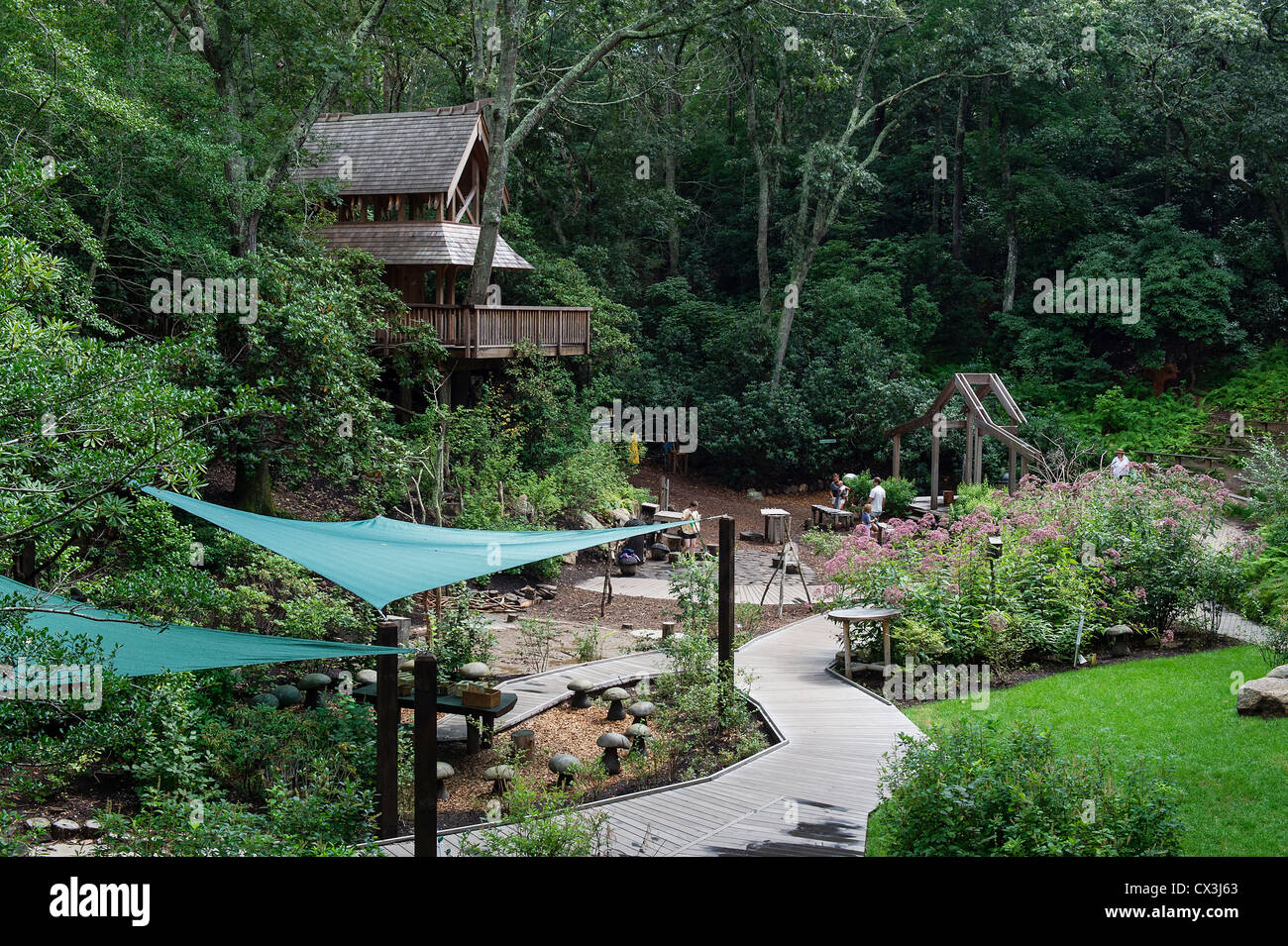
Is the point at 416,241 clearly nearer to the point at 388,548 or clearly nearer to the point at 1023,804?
the point at 388,548

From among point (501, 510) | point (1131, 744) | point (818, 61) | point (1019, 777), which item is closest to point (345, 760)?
point (1019, 777)

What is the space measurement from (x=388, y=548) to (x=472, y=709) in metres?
1.83

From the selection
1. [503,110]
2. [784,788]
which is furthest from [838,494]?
[784,788]

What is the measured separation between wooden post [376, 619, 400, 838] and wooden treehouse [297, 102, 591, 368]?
13.9m

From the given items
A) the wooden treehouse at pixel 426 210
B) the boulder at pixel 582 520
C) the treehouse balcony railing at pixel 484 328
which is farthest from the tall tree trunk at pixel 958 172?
the boulder at pixel 582 520

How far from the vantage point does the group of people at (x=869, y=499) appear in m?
21.4

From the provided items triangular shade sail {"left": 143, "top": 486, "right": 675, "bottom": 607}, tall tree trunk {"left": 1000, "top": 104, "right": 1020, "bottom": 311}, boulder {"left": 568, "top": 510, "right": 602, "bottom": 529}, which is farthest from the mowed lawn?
tall tree trunk {"left": 1000, "top": 104, "right": 1020, "bottom": 311}

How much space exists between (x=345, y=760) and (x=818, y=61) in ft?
63.1

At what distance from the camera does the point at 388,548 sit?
9172mm

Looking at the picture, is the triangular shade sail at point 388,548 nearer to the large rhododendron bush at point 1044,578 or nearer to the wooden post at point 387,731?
the wooden post at point 387,731

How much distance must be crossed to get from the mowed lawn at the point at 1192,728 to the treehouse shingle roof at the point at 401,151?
17.0m

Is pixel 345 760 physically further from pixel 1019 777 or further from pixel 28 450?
pixel 1019 777

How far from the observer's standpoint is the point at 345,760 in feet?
28.6

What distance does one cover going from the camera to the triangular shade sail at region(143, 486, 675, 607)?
322 inches
